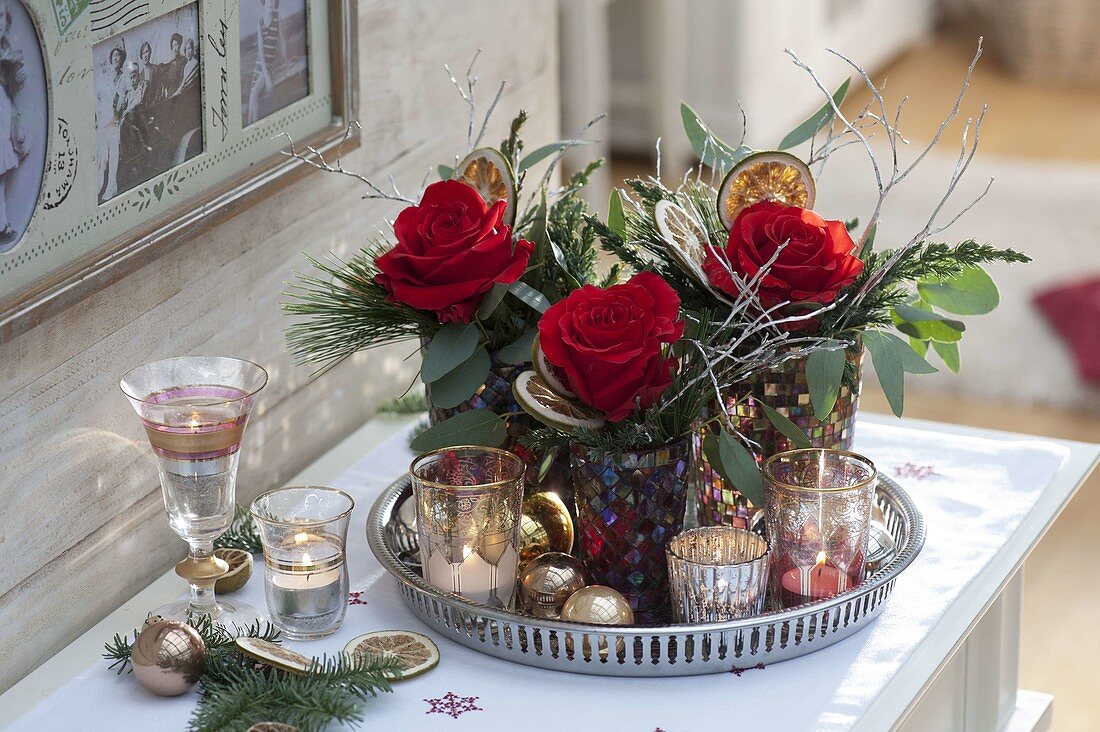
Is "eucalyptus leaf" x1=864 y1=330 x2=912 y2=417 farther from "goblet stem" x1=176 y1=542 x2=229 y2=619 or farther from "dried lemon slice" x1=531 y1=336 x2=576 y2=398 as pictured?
"goblet stem" x1=176 y1=542 x2=229 y2=619

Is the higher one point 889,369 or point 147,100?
point 147,100

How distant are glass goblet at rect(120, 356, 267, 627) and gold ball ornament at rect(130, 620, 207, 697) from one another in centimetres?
7

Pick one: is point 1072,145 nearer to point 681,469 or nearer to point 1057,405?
point 1057,405

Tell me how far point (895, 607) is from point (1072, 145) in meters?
3.01

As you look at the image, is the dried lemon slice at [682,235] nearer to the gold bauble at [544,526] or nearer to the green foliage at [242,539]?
the gold bauble at [544,526]

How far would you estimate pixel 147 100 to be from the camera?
92 centimetres

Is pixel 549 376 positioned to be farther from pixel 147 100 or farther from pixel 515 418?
pixel 147 100

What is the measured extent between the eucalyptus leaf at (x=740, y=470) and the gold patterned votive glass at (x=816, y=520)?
1cm

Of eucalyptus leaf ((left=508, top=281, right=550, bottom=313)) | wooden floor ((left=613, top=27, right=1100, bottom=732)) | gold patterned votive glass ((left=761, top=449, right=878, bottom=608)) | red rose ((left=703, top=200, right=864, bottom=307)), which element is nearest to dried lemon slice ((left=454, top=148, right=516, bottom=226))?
eucalyptus leaf ((left=508, top=281, right=550, bottom=313))

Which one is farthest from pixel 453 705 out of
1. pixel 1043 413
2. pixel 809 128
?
pixel 1043 413

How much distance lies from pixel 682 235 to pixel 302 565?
1.13 ft

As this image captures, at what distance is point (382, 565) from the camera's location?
968 mm

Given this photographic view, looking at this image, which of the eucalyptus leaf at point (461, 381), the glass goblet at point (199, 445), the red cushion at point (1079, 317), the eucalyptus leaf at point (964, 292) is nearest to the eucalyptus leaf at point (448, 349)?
the eucalyptus leaf at point (461, 381)

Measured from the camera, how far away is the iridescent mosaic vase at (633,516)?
87 cm
